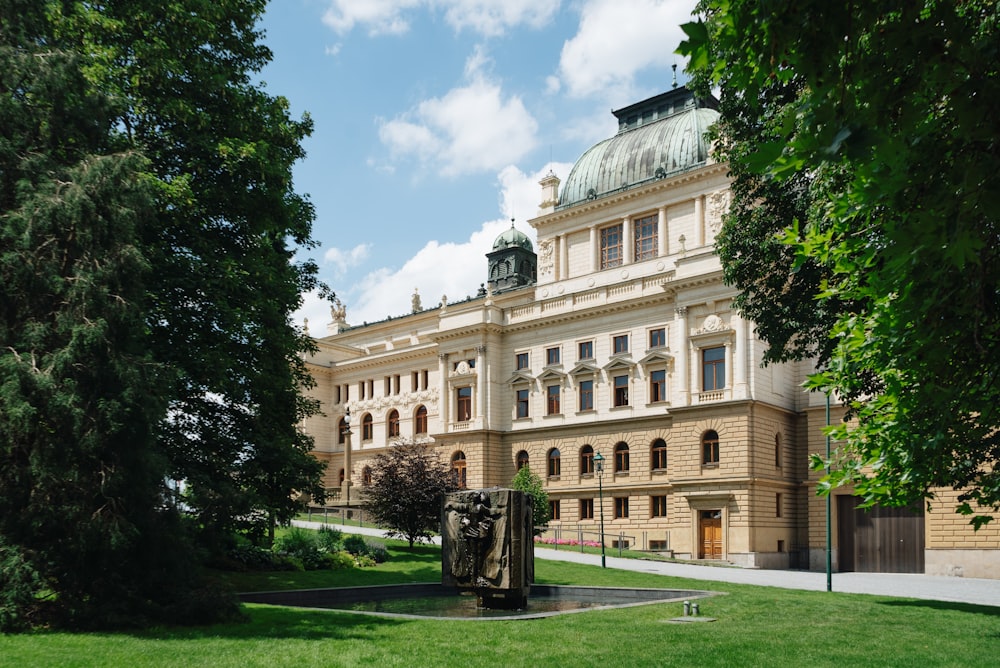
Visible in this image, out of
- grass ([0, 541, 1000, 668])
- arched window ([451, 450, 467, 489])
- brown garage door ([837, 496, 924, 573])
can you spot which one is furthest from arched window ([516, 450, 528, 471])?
grass ([0, 541, 1000, 668])

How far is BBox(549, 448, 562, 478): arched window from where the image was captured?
55.9 m

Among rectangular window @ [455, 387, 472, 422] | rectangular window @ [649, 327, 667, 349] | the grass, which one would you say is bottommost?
the grass

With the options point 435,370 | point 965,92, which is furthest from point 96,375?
point 435,370

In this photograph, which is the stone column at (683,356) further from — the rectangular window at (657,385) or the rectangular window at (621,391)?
the rectangular window at (621,391)

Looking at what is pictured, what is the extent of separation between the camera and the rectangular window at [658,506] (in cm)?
5053

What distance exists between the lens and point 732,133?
24625mm

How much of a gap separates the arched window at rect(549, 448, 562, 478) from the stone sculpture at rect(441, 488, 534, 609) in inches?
1351

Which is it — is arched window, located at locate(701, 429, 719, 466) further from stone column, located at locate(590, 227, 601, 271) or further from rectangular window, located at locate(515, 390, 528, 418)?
stone column, located at locate(590, 227, 601, 271)

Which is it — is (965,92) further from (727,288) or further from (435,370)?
(435,370)

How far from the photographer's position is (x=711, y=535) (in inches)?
1850

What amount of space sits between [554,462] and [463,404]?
8.14m

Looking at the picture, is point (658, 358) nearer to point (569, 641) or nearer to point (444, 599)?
point (444, 599)

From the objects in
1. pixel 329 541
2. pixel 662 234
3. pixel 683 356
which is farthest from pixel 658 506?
pixel 329 541

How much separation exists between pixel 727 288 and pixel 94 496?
37121mm
